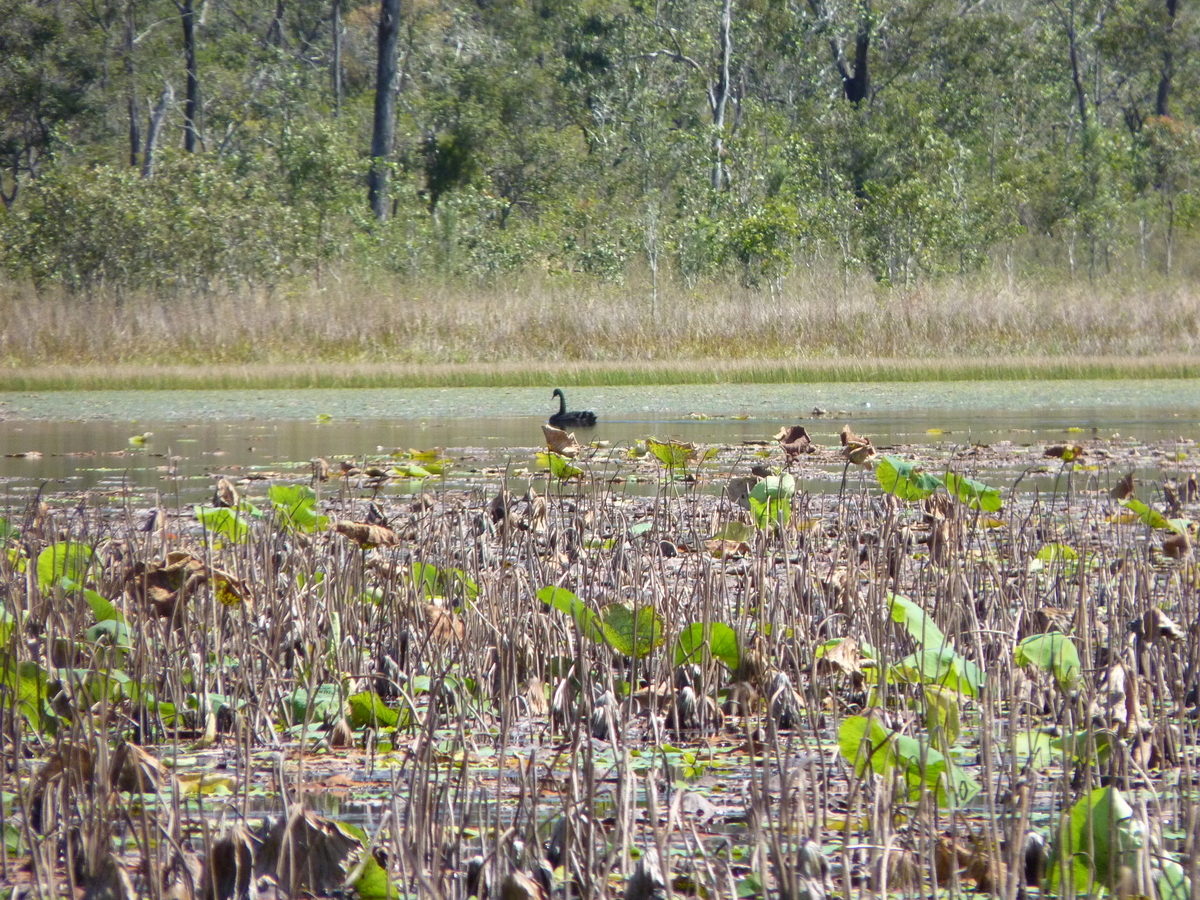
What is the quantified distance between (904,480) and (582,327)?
12335 mm

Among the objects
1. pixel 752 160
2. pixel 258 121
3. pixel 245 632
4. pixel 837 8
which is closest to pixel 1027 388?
pixel 245 632

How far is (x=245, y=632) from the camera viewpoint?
252 cm

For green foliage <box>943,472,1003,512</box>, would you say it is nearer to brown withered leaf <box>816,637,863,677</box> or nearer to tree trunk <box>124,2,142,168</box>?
brown withered leaf <box>816,637,863,677</box>

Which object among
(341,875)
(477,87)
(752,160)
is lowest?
(341,875)

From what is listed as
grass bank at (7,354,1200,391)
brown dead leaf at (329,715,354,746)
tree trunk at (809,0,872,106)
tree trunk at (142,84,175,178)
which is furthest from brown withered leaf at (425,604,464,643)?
tree trunk at (809,0,872,106)

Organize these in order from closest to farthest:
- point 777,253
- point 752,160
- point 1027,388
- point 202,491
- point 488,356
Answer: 1. point 202,491
2. point 1027,388
3. point 488,356
4. point 777,253
5. point 752,160

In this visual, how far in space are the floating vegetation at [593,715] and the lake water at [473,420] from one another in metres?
2.61

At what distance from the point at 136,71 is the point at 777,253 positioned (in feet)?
50.6

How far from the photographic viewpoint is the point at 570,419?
8.89 meters

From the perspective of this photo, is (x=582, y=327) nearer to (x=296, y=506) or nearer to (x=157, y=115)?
(x=296, y=506)

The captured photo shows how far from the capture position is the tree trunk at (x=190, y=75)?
30.1m

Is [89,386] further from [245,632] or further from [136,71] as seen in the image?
[136,71]

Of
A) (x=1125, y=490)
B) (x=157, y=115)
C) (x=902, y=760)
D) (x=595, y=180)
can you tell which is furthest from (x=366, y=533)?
(x=157, y=115)

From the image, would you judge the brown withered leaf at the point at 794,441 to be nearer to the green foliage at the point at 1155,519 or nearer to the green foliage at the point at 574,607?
the green foliage at the point at 1155,519
